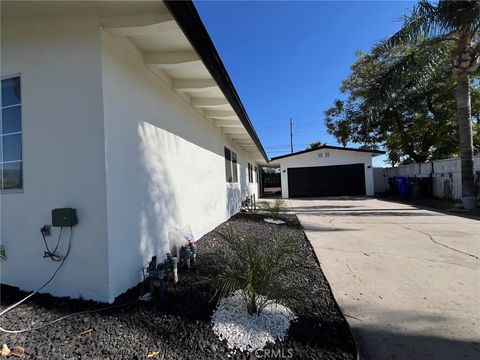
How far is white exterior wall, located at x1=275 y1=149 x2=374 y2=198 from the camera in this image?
1867 cm

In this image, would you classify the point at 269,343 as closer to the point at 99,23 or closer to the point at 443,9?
the point at 99,23

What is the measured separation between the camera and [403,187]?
16.1 metres

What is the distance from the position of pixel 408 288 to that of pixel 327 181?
16.6m

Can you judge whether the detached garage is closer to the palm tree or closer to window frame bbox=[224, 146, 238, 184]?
the palm tree

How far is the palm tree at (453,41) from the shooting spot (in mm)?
8734

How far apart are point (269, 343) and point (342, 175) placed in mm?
18303

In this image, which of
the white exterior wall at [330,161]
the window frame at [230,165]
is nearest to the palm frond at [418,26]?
the window frame at [230,165]

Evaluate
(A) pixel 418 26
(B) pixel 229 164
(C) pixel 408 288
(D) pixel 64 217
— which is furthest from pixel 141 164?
(A) pixel 418 26

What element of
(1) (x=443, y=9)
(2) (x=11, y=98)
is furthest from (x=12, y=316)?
(1) (x=443, y=9)

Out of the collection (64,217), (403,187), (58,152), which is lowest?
(403,187)

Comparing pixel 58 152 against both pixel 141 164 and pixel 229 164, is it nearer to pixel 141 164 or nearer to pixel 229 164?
pixel 141 164

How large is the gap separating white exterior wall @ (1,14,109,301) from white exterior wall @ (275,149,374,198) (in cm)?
1768

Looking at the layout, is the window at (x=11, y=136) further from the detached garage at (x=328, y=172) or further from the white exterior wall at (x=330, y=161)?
the white exterior wall at (x=330, y=161)

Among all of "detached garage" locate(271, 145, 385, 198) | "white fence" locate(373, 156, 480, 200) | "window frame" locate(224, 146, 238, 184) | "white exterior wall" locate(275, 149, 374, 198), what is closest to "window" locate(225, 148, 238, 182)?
"window frame" locate(224, 146, 238, 184)
